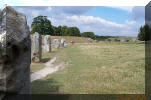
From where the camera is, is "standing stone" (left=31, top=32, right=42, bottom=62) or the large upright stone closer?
the large upright stone

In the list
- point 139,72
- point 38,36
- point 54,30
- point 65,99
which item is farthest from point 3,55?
point 54,30

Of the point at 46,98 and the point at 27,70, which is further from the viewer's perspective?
the point at 46,98

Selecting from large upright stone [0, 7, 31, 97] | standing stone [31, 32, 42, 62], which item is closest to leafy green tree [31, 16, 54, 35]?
standing stone [31, 32, 42, 62]

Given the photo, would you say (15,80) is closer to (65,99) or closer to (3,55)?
(3,55)

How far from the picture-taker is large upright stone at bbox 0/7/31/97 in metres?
3.84

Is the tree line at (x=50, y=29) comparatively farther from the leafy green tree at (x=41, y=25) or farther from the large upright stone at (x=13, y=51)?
the large upright stone at (x=13, y=51)

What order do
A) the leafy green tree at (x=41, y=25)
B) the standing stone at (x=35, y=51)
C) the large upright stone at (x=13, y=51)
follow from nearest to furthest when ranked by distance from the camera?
1. the large upright stone at (x=13, y=51)
2. the standing stone at (x=35, y=51)
3. the leafy green tree at (x=41, y=25)

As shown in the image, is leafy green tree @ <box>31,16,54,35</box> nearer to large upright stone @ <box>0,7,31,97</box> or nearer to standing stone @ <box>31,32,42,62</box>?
standing stone @ <box>31,32,42,62</box>

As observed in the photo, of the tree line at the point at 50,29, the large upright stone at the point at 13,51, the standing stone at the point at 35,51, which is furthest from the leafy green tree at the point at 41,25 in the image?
the large upright stone at the point at 13,51

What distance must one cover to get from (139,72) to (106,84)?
2.12 metres

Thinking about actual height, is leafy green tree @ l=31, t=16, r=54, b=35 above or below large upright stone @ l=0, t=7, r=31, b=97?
above

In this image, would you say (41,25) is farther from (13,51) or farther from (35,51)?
(13,51)

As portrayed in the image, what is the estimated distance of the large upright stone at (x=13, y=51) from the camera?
3842mm

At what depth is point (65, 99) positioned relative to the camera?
610 centimetres
